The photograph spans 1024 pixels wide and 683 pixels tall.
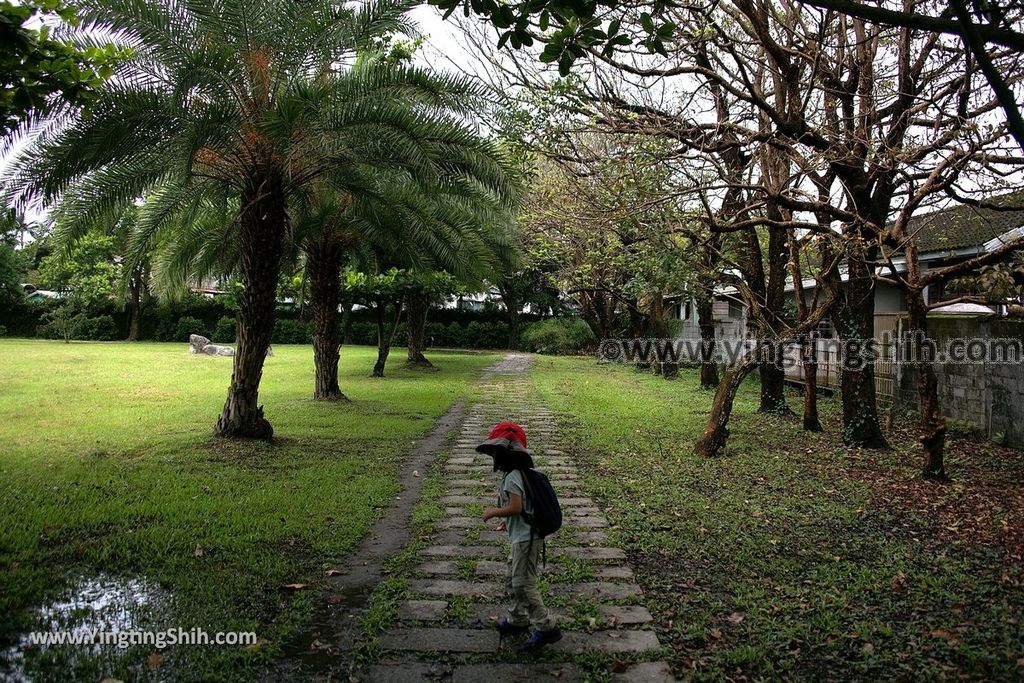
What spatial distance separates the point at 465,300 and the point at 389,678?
3646cm

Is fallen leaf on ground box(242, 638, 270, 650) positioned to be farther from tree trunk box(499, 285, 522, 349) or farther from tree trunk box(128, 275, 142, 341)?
tree trunk box(128, 275, 142, 341)

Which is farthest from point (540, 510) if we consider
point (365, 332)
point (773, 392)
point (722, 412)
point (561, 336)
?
point (365, 332)

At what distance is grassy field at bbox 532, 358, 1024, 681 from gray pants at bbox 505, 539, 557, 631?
0.72 meters

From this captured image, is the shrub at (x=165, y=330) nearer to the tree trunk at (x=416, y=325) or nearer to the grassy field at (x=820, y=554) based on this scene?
the tree trunk at (x=416, y=325)

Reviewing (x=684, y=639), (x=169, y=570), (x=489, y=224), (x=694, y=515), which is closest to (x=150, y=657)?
(x=169, y=570)

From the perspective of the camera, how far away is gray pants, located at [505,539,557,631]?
3643 mm

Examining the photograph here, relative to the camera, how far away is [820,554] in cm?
513

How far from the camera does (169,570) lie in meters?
4.48

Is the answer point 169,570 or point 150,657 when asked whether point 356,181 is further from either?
point 150,657

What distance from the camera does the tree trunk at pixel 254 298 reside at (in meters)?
9.21

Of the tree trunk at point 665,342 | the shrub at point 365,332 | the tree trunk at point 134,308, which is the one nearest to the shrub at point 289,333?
the shrub at point 365,332

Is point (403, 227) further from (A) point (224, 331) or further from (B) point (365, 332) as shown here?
(A) point (224, 331)

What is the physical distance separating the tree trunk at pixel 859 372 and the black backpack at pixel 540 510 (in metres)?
6.96

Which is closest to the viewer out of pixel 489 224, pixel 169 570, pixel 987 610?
pixel 987 610
